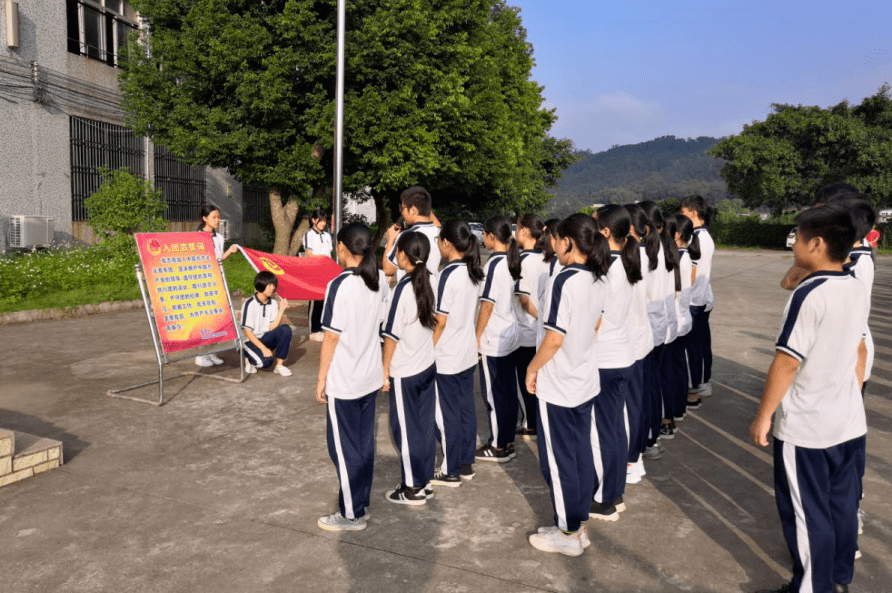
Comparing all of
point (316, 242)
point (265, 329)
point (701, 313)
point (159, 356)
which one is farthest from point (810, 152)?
point (159, 356)

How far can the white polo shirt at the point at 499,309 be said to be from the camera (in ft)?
16.3

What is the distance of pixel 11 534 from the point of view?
12.6ft

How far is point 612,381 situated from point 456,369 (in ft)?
3.33

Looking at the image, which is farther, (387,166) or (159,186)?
(159,186)

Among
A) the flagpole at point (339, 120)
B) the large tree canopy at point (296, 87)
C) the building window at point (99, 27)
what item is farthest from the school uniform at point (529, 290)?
the building window at point (99, 27)

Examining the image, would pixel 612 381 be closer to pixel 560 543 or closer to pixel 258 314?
pixel 560 543

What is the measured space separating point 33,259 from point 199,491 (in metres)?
11.2

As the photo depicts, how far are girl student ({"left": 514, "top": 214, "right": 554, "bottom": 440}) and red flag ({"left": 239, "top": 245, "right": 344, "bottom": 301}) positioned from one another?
3113 mm

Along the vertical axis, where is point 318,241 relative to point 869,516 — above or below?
above

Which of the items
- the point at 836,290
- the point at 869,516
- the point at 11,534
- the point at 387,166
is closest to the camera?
the point at 836,290

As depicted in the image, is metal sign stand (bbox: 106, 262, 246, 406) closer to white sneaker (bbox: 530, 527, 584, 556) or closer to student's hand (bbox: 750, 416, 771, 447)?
white sneaker (bbox: 530, 527, 584, 556)

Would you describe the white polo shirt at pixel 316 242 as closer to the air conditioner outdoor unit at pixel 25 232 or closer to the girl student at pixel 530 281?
the girl student at pixel 530 281

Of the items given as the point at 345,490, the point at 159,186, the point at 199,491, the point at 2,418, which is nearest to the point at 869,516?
the point at 345,490

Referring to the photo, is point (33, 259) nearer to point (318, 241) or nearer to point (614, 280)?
point (318, 241)
